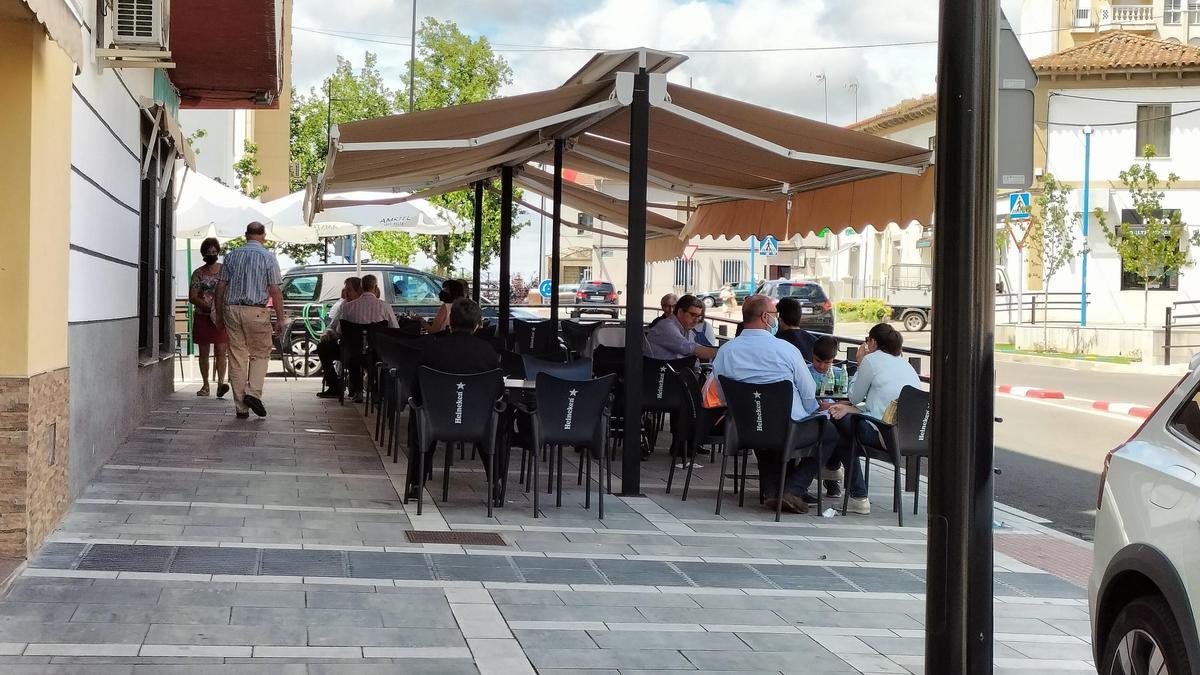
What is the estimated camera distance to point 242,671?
4828 mm

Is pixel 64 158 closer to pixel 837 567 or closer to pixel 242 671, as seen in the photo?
pixel 242 671

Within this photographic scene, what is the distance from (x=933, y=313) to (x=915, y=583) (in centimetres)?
309

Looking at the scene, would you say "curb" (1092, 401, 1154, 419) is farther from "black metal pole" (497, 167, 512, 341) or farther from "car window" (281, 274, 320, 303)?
"car window" (281, 274, 320, 303)

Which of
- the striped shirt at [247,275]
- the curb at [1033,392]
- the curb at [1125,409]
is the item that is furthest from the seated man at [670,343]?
the curb at [1033,392]

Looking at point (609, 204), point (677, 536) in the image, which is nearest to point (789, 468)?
point (677, 536)

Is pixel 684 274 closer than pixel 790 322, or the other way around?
pixel 790 322

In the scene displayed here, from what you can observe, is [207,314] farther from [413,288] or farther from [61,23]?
[61,23]

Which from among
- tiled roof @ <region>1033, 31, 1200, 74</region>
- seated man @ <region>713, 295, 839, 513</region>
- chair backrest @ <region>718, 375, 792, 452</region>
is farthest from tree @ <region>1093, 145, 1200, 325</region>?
chair backrest @ <region>718, 375, 792, 452</region>

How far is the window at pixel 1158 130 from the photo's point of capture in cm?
4544

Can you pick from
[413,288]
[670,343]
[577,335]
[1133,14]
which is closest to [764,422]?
[670,343]

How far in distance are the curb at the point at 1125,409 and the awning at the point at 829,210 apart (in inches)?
239

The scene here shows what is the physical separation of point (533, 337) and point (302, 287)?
7.34 metres

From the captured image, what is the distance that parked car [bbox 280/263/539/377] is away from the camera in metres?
19.5

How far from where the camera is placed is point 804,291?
36.9 meters
